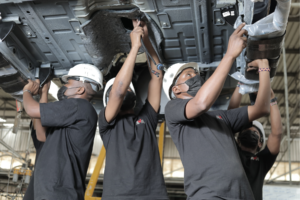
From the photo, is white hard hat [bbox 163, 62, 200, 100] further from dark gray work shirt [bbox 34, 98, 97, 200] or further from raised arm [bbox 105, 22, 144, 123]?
dark gray work shirt [bbox 34, 98, 97, 200]

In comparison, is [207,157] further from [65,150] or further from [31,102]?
[31,102]

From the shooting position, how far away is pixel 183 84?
100.0 inches

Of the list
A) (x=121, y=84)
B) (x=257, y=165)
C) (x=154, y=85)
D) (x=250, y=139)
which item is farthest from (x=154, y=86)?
(x=257, y=165)

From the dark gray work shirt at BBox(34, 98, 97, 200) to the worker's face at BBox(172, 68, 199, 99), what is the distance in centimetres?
90

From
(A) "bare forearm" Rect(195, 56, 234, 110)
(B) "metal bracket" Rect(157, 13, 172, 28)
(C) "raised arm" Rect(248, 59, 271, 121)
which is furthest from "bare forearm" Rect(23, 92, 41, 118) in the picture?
(C) "raised arm" Rect(248, 59, 271, 121)

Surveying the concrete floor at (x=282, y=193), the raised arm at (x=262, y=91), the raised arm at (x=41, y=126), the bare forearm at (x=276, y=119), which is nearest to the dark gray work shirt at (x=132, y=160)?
the raised arm at (x=41, y=126)

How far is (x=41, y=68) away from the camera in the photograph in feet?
11.0

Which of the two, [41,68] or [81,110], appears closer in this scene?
[81,110]

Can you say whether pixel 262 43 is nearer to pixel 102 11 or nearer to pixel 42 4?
pixel 102 11

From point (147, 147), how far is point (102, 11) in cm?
135

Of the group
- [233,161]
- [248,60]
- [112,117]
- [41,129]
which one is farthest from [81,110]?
[248,60]

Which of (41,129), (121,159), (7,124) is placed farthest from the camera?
(7,124)

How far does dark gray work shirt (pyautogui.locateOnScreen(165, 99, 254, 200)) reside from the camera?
191 centimetres

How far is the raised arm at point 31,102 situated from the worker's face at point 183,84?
1.31 m
